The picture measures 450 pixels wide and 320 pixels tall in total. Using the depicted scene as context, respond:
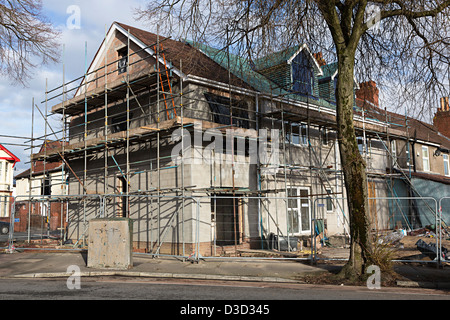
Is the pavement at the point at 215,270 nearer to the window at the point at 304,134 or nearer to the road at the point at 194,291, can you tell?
the road at the point at 194,291

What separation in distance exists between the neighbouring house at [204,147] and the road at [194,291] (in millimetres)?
3809

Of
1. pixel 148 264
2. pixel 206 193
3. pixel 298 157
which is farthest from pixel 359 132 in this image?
pixel 148 264

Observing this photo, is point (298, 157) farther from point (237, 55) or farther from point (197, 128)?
point (237, 55)

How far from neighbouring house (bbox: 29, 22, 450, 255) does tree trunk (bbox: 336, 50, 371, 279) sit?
6.98ft

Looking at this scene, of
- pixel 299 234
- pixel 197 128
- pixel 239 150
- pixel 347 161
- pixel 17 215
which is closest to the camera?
pixel 347 161

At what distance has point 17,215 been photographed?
27.7 meters

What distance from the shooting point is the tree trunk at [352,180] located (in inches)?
378

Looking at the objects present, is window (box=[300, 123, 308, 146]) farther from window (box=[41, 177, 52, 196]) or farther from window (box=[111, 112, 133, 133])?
window (box=[41, 177, 52, 196])

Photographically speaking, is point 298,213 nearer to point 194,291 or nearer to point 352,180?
point 352,180

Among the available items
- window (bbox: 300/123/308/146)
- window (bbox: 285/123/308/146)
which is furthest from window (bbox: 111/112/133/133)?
window (bbox: 300/123/308/146)

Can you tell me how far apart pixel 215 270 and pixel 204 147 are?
5.34 meters

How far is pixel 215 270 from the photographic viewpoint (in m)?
11.2

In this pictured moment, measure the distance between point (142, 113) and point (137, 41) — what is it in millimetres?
3165

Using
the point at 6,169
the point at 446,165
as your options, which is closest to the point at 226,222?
the point at 446,165
